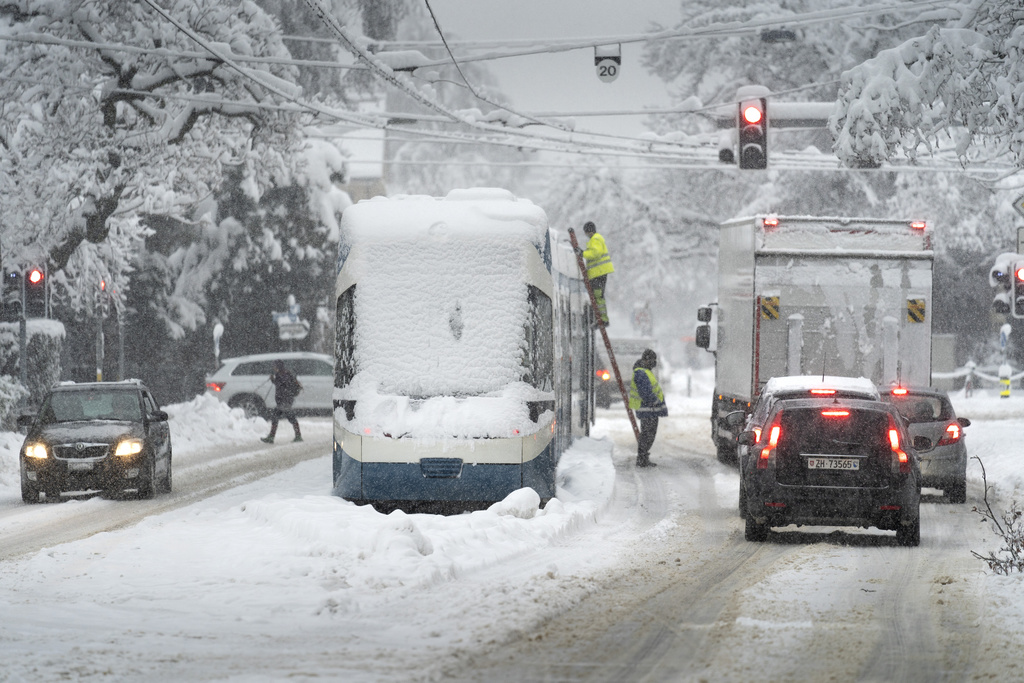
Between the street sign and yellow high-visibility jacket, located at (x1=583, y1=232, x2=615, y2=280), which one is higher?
yellow high-visibility jacket, located at (x1=583, y1=232, x2=615, y2=280)

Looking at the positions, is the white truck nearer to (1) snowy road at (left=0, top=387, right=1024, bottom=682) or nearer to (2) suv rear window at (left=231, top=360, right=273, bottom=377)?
(1) snowy road at (left=0, top=387, right=1024, bottom=682)

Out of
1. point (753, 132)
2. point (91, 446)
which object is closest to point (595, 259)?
point (753, 132)

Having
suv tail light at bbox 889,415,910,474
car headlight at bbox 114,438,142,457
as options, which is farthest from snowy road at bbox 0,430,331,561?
suv tail light at bbox 889,415,910,474

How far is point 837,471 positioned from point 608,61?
1163 cm

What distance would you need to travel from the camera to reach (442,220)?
52.4 feet

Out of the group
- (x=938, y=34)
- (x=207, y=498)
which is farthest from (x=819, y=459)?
(x=207, y=498)

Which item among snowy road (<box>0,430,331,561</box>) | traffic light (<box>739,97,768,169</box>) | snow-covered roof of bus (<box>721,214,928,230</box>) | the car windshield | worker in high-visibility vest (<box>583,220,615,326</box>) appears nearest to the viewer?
snowy road (<box>0,430,331,561</box>)

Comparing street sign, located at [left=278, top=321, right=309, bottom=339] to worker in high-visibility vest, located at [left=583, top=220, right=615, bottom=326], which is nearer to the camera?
worker in high-visibility vest, located at [left=583, top=220, right=615, bottom=326]

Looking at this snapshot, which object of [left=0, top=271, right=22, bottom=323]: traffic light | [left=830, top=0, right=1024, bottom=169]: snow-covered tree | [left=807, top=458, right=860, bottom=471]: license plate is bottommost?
[left=807, top=458, right=860, bottom=471]: license plate

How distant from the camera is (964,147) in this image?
55.0 ft

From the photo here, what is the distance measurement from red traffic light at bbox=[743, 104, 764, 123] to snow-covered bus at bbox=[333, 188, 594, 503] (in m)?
7.31

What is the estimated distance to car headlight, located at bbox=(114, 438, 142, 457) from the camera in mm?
18391

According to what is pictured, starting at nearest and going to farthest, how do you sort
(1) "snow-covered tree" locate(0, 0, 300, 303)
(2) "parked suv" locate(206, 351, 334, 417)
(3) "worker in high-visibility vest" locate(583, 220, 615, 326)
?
1. (3) "worker in high-visibility vest" locate(583, 220, 615, 326)
2. (1) "snow-covered tree" locate(0, 0, 300, 303)
3. (2) "parked suv" locate(206, 351, 334, 417)

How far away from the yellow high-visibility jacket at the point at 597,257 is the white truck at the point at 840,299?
2707 mm
